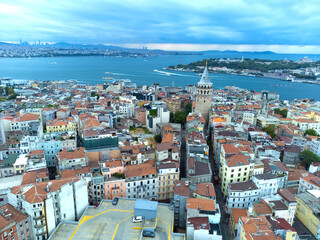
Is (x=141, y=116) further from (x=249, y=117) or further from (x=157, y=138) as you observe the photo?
(x=249, y=117)

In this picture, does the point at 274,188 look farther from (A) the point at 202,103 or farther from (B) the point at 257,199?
(A) the point at 202,103

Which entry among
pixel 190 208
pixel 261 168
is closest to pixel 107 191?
pixel 190 208

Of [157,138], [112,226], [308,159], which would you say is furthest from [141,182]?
[308,159]

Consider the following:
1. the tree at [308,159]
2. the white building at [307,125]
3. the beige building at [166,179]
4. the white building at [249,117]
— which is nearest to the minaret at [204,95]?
the white building at [249,117]

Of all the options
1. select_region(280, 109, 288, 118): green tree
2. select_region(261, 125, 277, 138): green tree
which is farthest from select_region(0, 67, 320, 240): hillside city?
select_region(280, 109, 288, 118): green tree

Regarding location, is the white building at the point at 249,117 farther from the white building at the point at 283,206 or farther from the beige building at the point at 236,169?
the white building at the point at 283,206

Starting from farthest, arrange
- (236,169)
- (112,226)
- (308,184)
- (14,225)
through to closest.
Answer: (236,169) < (308,184) < (112,226) < (14,225)
